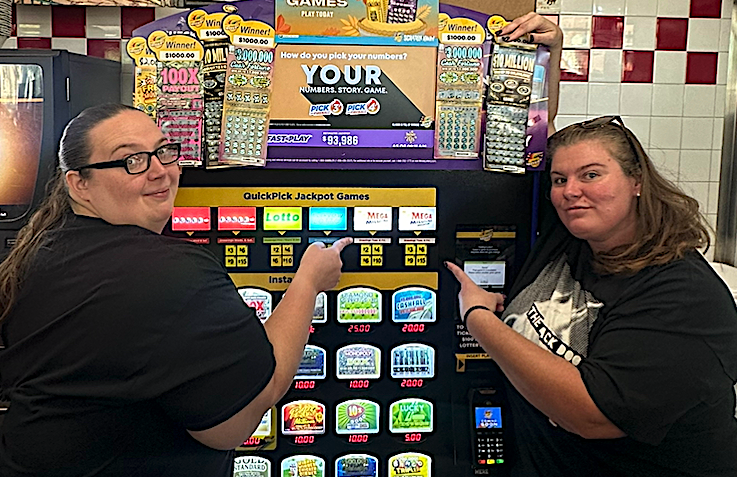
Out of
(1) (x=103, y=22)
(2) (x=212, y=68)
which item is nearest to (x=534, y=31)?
(2) (x=212, y=68)

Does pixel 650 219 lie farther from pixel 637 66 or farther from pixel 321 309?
pixel 637 66

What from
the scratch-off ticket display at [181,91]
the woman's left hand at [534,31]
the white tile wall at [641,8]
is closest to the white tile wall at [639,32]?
the white tile wall at [641,8]

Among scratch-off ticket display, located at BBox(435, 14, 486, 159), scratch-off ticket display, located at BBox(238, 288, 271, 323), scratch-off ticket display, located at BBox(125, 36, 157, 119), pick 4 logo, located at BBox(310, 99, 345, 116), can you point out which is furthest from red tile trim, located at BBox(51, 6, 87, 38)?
scratch-off ticket display, located at BBox(435, 14, 486, 159)

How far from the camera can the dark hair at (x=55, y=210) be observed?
1390mm

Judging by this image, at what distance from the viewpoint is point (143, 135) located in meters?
1.45

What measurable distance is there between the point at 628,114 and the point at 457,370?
1.31 m

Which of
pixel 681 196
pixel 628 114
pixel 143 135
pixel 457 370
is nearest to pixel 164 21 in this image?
pixel 143 135

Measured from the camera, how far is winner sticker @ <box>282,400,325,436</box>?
1.80 m

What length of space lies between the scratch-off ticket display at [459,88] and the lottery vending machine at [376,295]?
8cm

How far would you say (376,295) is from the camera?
1.80m

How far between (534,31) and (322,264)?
779 millimetres

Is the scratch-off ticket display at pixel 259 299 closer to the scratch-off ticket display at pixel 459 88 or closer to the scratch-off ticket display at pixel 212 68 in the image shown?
the scratch-off ticket display at pixel 212 68

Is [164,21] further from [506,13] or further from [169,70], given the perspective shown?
[506,13]

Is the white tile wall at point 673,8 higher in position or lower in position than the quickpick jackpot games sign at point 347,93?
higher
